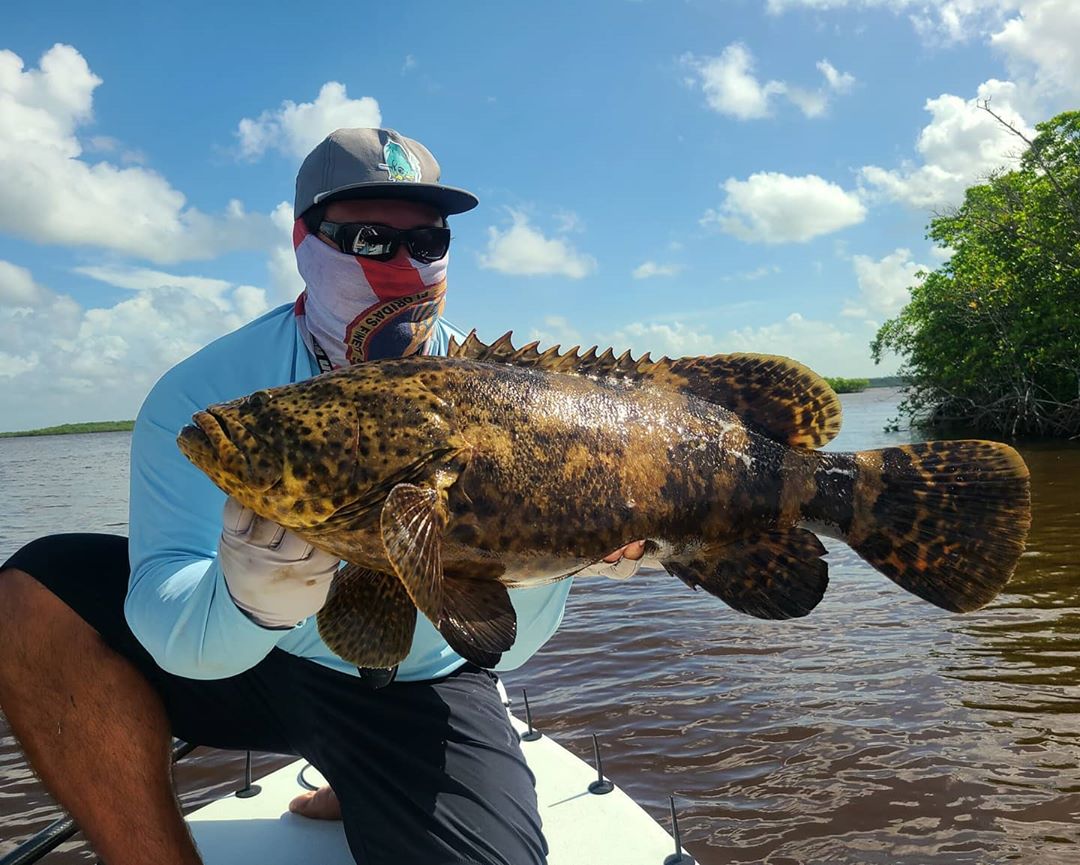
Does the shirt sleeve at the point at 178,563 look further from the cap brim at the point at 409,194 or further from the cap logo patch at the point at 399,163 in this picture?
the cap logo patch at the point at 399,163

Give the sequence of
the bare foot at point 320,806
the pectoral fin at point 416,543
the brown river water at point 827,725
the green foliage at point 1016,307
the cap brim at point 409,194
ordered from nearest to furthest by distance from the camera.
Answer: the pectoral fin at point 416,543 < the cap brim at point 409,194 < the bare foot at point 320,806 < the brown river water at point 827,725 < the green foliage at point 1016,307

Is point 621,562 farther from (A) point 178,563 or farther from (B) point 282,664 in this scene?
(A) point 178,563

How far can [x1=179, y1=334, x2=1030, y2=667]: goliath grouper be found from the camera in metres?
2.30

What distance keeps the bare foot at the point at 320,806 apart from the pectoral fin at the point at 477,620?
7.42 ft

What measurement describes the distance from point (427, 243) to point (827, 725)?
5.20m

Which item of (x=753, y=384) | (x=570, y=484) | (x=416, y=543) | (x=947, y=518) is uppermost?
(x=753, y=384)

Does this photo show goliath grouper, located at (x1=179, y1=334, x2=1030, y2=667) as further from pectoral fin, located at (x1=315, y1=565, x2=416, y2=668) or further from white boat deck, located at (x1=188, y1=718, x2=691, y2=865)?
white boat deck, located at (x1=188, y1=718, x2=691, y2=865)

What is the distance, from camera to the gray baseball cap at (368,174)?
10.5ft

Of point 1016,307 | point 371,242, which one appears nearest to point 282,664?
point 371,242

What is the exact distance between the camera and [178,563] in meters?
2.94

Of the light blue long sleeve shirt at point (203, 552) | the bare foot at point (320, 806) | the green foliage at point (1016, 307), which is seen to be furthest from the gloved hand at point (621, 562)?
the green foliage at point (1016, 307)

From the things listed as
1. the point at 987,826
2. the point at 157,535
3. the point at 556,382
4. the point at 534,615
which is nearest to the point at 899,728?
the point at 987,826

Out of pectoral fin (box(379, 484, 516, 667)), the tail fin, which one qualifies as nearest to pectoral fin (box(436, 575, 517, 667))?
pectoral fin (box(379, 484, 516, 667))

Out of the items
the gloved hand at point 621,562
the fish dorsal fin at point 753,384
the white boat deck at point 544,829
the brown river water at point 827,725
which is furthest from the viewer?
the brown river water at point 827,725
